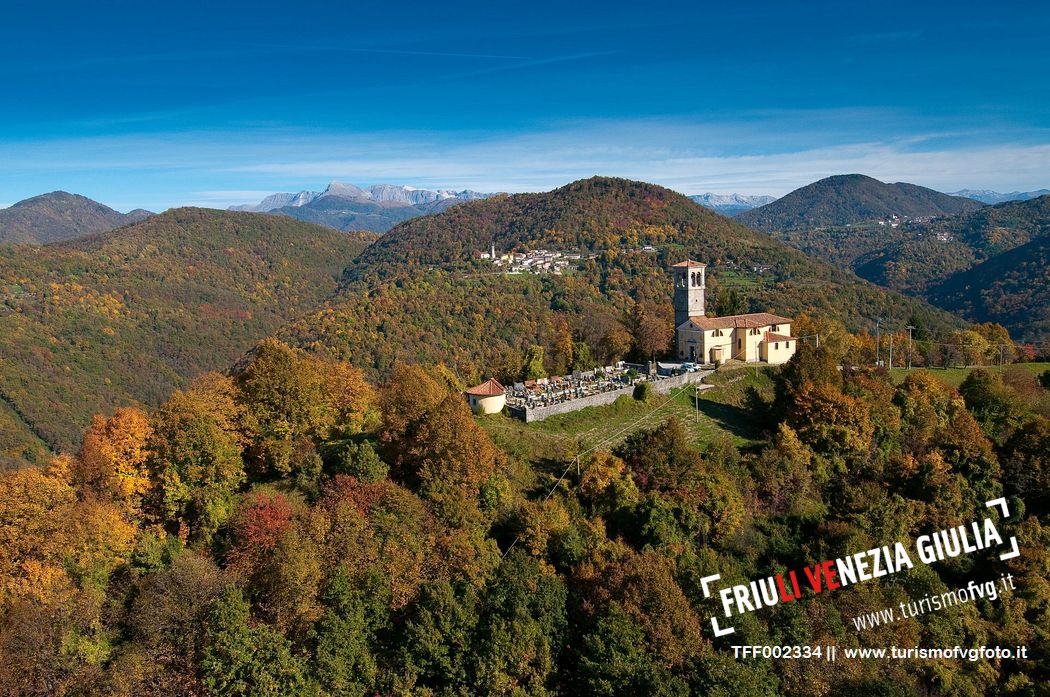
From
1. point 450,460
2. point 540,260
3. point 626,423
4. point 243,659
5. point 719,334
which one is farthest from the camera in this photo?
point 540,260

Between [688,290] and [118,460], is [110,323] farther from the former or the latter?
[688,290]

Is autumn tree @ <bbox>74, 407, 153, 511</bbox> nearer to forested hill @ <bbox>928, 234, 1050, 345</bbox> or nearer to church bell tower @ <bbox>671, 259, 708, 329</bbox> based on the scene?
church bell tower @ <bbox>671, 259, 708, 329</bbox>

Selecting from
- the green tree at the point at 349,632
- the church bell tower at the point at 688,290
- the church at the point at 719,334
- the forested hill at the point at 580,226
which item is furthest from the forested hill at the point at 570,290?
the green tree at the point at 349,632

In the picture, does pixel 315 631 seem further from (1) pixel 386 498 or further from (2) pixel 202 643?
(1) pixel 386 498

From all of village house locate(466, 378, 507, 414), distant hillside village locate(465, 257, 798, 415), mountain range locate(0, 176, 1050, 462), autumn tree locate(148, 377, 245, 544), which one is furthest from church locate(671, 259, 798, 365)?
autumn tree locate(148, 377, 245, 544)

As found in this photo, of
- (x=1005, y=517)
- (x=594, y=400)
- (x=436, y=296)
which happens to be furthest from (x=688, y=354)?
(x=436, y=296)

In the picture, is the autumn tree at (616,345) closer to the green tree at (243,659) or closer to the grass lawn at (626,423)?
the grass lawn at (626,423)
